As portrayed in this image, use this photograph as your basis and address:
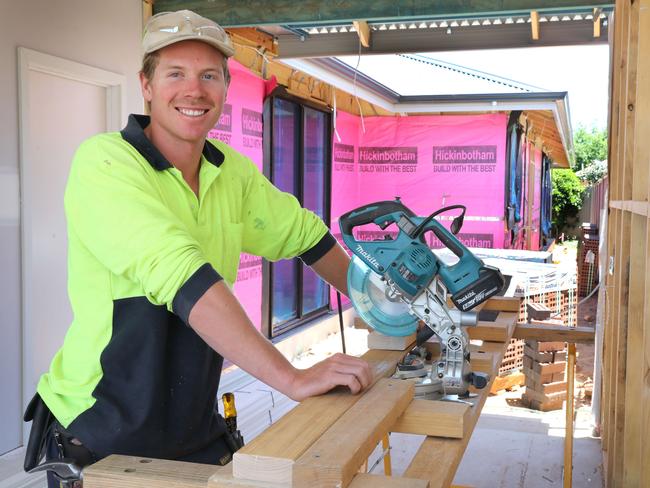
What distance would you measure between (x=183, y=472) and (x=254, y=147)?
5.45m

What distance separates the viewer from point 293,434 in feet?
4.02

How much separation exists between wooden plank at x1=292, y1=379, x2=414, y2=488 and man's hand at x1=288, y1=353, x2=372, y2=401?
0.12ft

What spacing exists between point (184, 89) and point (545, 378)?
5034 mm

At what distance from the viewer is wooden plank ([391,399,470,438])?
1.52 meters

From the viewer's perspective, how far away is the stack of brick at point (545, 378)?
235 inches

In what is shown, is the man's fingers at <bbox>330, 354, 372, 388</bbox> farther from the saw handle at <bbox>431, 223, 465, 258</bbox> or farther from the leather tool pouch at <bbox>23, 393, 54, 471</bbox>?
the leather tool pouch at <bbox>23, 393, 54, 471</bbox>

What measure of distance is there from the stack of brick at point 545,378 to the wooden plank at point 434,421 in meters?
4.56

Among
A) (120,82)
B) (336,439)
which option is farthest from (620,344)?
(120,82)

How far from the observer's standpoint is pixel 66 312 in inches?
163

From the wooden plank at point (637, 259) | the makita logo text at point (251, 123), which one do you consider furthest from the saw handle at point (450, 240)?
the makita logo text at point (251, 123)

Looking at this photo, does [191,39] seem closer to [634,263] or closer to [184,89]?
[184,89]

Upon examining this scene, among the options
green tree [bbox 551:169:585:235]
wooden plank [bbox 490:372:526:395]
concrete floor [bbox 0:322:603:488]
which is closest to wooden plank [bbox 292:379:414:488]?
concrete floor [bbox 0:322:603:488]

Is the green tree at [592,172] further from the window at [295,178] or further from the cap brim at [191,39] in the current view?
the cap brim at [191,39]

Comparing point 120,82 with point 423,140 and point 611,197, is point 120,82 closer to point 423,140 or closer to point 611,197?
point 611,197
